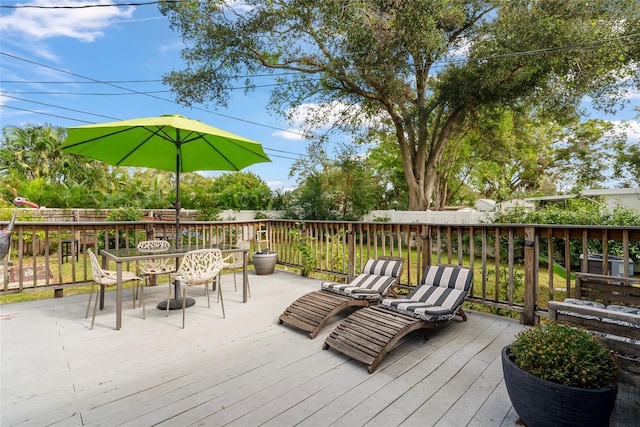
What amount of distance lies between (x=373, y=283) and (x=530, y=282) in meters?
1.75

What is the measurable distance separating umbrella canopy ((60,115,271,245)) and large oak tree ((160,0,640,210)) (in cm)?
577

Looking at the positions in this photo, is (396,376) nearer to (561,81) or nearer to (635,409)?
(635,409)

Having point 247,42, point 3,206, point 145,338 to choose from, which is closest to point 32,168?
point 3,206

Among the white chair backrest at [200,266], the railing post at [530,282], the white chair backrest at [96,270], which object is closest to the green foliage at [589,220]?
the railing post at [530,282]

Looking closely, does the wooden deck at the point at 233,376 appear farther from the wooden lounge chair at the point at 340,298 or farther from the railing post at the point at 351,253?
the railing post at the point at 351,253

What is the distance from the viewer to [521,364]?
185cm

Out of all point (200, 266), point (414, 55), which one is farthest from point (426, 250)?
point (414, 55)

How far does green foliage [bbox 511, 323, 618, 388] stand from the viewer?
167cm

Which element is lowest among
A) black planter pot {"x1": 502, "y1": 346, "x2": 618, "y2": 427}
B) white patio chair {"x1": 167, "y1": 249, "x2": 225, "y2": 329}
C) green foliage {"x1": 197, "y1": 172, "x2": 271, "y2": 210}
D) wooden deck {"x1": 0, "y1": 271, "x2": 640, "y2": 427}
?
wooden deck {"x1": 0, "y1": 271, "x2": 640, "y2": 427}

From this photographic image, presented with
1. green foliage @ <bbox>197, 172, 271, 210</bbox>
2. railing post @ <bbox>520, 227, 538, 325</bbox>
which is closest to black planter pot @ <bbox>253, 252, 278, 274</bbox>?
railing post @ <bbox>520, 227, 538, 325</bbox>

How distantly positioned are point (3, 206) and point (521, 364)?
13.6m

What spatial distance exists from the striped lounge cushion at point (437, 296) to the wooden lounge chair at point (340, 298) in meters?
0.40

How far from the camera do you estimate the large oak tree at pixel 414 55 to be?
27.6ft

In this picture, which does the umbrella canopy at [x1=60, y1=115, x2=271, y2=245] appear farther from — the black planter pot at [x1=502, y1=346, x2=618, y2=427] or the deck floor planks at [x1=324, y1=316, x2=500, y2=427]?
the black planter pot at [x1=502, y1=346, x2=618, y2=427]
